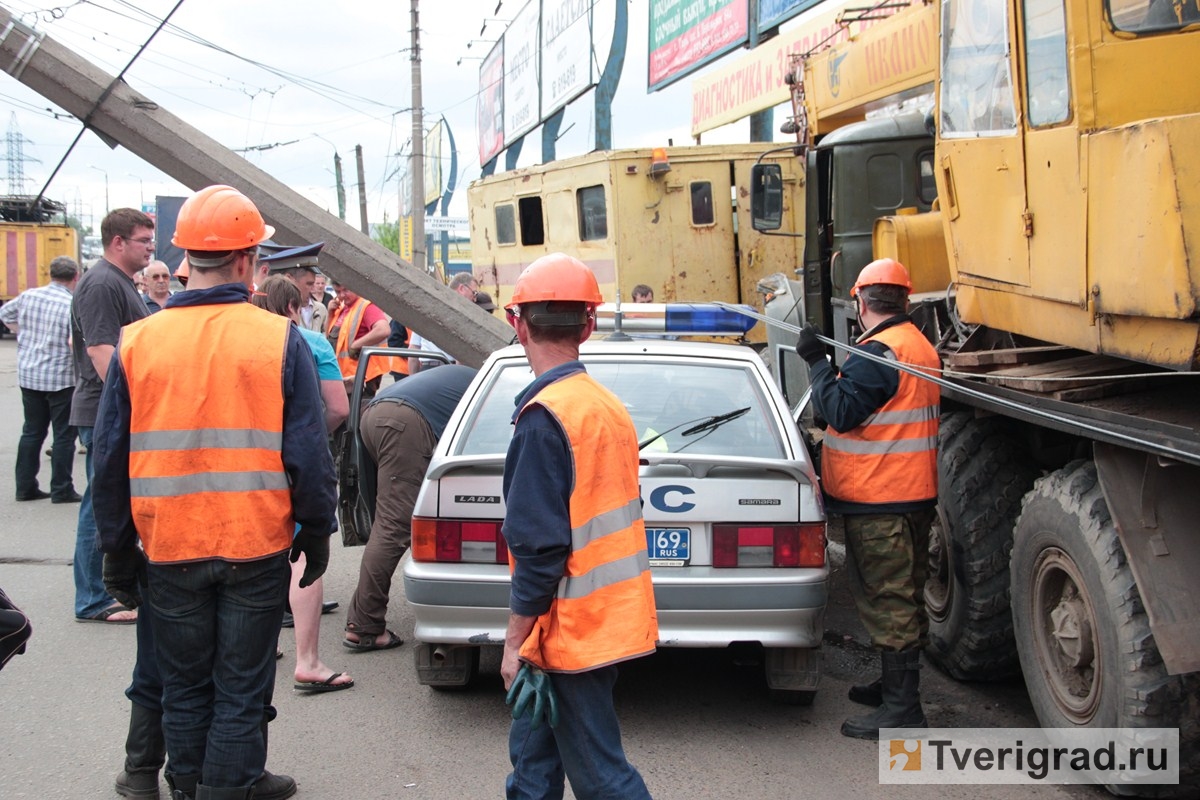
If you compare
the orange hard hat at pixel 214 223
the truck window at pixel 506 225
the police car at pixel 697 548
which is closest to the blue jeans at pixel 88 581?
the police car at pixel 697 548

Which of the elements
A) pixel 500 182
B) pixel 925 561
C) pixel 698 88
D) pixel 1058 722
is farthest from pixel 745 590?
pixel 698 88

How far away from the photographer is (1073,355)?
4348 mm

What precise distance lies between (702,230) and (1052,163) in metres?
8.53

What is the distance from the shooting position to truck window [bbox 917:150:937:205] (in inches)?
286

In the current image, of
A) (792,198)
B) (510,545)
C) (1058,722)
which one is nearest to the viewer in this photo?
(510,545)

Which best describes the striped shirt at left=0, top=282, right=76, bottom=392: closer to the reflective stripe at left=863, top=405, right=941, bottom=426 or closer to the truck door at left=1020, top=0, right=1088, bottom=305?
the reflective stripe at left=863, top=405, right=941, bottom=426

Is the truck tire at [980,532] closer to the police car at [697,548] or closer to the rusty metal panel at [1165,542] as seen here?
the police car at [697,548]

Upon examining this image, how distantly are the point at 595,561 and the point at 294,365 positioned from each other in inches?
49.1

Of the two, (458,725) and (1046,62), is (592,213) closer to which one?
(458,725)

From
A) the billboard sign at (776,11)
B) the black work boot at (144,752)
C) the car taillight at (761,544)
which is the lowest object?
the black work boot at (144,752)

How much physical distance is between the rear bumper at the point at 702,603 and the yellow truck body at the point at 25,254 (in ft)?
102

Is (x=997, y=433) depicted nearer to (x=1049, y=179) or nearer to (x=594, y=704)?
(x=1049, y=179)

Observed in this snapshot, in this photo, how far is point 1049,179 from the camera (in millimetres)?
3930

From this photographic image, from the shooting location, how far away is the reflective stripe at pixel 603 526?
294cm
